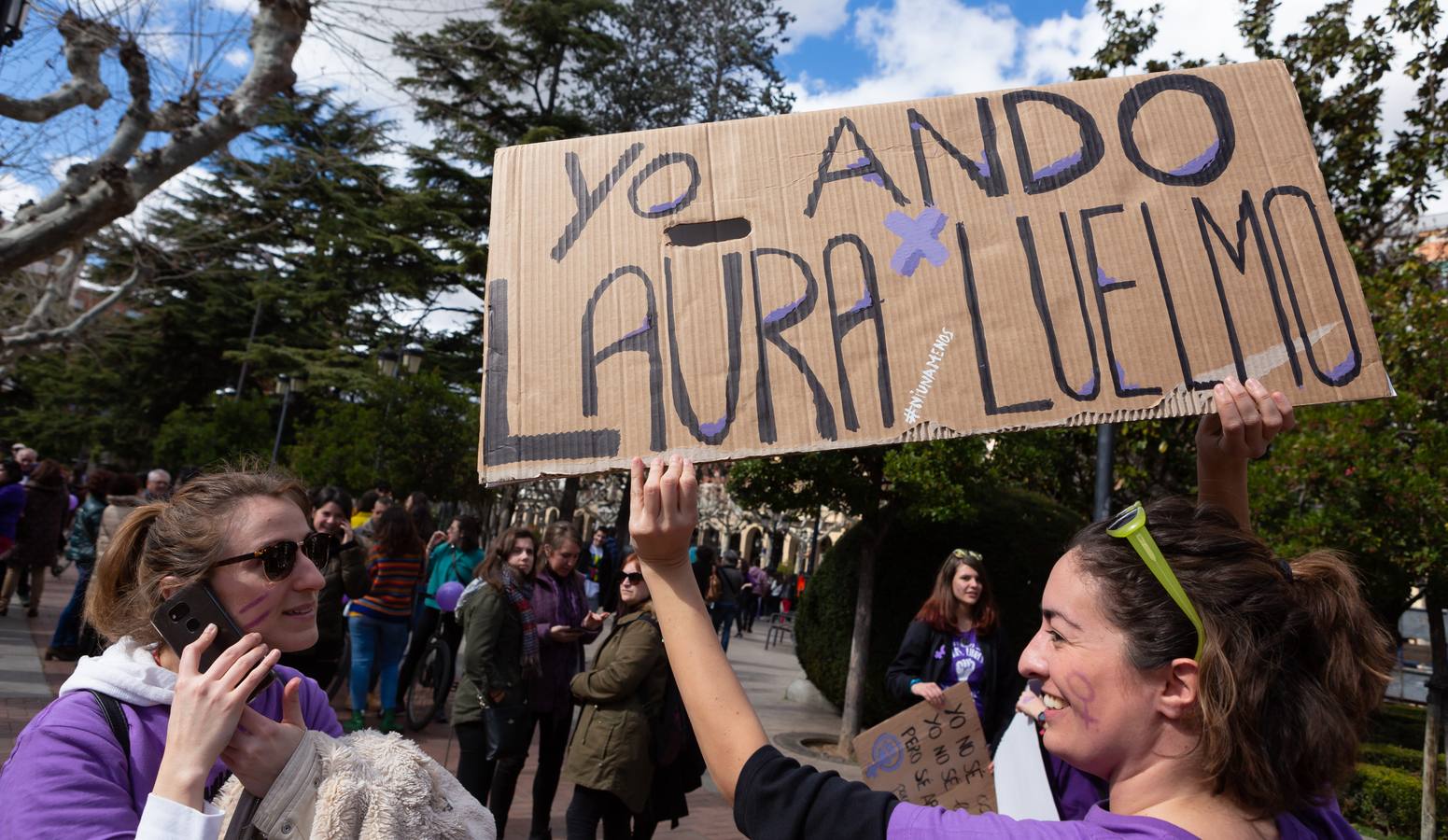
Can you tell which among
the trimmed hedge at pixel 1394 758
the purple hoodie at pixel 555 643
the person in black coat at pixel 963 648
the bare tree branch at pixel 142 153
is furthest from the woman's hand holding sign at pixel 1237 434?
the trimmed hedge at pixel 1394 758

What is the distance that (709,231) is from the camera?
2.07m

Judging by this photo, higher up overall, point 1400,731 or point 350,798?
point 350,798

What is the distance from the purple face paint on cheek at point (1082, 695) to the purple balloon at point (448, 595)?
6872 mm

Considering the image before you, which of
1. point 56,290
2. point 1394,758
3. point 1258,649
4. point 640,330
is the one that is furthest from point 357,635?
point 56,290

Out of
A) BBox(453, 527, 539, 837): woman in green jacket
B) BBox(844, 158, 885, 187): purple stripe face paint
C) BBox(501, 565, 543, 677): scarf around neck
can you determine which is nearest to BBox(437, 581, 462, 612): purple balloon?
BBox(453, 527, 539, 837): woman in green jacket

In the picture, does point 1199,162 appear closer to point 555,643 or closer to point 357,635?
point 555,643

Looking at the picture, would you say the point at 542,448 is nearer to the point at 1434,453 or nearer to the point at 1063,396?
the point at 1063,396

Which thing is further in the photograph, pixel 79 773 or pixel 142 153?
pixel 142 153

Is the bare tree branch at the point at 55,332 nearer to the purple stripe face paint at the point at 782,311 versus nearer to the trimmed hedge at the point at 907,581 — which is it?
the trimmed hedge at the point at 907,581

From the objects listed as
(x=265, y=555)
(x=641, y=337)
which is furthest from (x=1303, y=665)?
(x=265, y=555)

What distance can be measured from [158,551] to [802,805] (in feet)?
4.58

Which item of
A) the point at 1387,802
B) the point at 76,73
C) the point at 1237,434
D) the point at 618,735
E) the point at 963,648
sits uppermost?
the point at 76,73

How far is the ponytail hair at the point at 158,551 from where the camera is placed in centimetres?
187

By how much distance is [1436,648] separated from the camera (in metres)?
8.45
